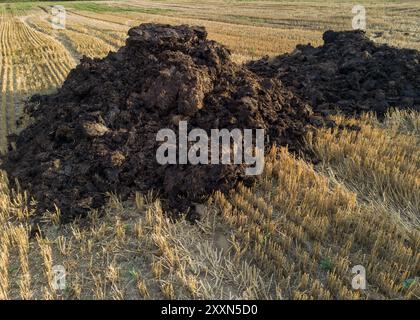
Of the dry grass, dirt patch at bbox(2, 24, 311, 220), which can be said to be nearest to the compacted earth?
dirt patch at bbox(2, 24, 311, 220)

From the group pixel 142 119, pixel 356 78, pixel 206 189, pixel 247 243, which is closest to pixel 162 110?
pixel 142 119

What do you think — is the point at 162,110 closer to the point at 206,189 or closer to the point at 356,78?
the point at 206,189

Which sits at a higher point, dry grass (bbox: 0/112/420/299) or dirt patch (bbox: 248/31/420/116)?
dirt patch (bbox: 248/31/420/116)

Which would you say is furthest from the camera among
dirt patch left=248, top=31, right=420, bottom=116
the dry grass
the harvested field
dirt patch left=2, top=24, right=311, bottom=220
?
dirt patch left=248, top=31, right=420, bottom=116

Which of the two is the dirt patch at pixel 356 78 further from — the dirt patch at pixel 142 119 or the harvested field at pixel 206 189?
the dirt patch at pixel 142 119

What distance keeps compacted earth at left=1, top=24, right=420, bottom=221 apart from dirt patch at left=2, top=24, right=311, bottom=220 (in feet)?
0.06

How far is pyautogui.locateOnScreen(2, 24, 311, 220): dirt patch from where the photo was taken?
5.99 m

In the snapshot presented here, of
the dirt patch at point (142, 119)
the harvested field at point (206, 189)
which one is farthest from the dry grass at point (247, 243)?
the dirt patch at point (142, 119)

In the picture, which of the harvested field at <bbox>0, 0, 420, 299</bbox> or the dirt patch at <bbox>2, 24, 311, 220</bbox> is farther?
the dirt patch at <bbox>2, 24, 311, 220</bbox>

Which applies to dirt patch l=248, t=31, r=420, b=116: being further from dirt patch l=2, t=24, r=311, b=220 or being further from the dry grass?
the dry grass

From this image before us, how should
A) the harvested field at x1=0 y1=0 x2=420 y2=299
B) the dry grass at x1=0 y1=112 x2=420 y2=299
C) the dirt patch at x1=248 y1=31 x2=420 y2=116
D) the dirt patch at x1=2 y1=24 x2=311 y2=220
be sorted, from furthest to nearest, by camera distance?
the dirt patch at x1=248 y1=31 x2=420 y2=116
the dirt patch at x1=2 y1=24 x2=311 y2=220
the harvested field at x1=0 y1=0 x2=420 y2=299
the dry grass at x1=0 y1=112 x2=420 y2=299

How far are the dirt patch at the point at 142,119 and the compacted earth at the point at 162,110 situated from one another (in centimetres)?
2

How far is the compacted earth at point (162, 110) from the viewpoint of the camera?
6027 millimetres
